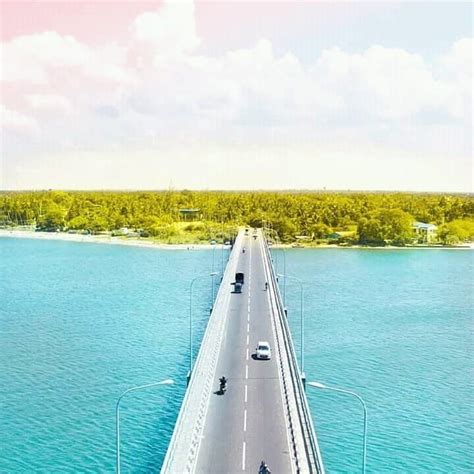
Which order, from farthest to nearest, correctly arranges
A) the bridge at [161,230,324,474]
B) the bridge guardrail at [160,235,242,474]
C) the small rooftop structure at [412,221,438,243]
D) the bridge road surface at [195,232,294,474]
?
the small rooftop structure at [412,221,438,243] → the bridge road surface at [195,232,294,474] → the bridge at [161,230,324,474] → the bridge guardrail at [160,235,242,474]

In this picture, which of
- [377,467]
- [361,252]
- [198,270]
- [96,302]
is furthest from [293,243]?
[377,467]

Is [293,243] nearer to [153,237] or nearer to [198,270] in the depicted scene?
[153,237]

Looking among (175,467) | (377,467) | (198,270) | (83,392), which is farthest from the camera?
(198,270)

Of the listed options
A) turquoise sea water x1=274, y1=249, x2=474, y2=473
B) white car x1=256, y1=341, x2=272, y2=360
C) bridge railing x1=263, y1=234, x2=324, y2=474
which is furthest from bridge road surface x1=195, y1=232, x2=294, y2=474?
turquoise sea water x1=274, y1=249, x2=474, y2=473

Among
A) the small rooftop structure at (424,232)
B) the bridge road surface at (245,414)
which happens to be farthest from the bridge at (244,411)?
the small rooftop structure at (424,232)

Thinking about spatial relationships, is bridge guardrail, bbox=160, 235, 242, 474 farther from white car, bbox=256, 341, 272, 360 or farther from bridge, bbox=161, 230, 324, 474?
white car, bbox=256, 341, 272, 360

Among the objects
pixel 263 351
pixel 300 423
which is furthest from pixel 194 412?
pixel 263 351

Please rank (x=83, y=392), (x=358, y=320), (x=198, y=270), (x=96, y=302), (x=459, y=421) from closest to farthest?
(x=459, y=421), (x=83, y=392), (x=358, y=320), (x=96, y=302), (x=198, y=270)
